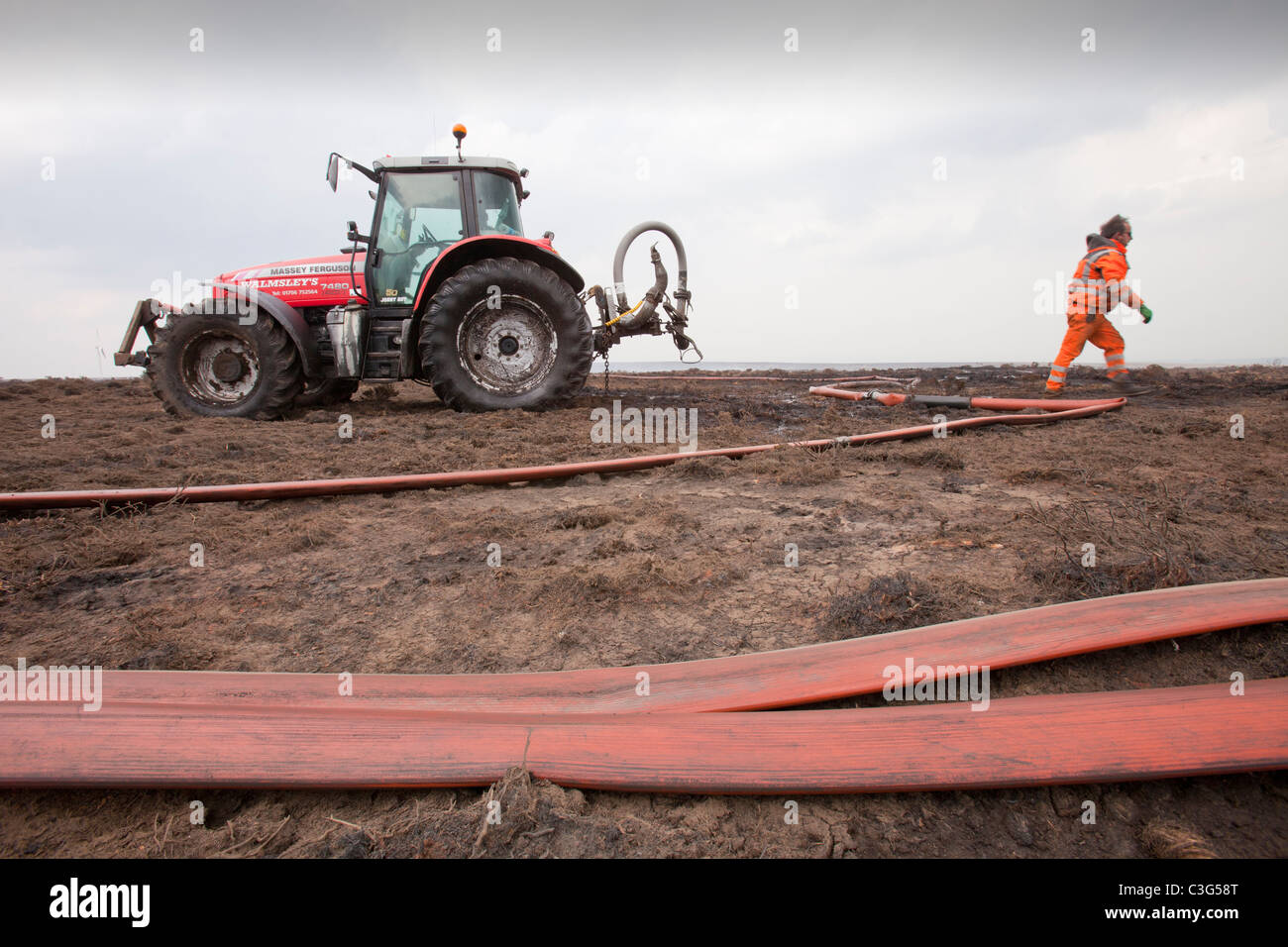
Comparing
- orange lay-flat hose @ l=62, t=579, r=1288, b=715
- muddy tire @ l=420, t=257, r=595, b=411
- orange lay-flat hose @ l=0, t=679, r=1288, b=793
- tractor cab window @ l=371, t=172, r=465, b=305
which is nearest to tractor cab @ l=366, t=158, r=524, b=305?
tractor cab window @ l=371, t=172, r=465, b=305

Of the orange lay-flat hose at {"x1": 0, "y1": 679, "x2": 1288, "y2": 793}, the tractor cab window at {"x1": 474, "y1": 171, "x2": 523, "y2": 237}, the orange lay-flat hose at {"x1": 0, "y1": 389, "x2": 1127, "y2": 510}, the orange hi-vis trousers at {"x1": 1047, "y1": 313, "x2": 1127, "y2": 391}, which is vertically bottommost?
the orange lay-flat hose at {"x1": 0, "y1": 679, "x2": 1288, "y2": 793}

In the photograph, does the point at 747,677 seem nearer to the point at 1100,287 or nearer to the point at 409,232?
the point at 409,232

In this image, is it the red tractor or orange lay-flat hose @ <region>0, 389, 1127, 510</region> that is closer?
orange lay-flat hose @ <region>0, 389, 1127, 510</region>

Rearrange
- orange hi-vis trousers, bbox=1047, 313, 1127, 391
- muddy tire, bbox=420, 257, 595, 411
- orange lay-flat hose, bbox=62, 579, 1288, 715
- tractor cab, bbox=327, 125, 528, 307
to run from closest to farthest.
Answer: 1. orange lay-flat hose, bbox=62, 579, 1288, 715
2. muddy tire, bbox=420, 257, 595, 411
3. tractor cab, bbox=327, 125, 528, 307
4. orange hi-vis trousers, bbox=1047, 313, 1127, 391

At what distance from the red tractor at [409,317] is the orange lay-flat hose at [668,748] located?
4.80 meters

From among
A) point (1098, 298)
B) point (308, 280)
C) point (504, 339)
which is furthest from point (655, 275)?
point (1098, 298)

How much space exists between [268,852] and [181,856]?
139 millimetres

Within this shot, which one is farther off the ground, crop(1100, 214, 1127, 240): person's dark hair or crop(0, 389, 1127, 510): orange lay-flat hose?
crop(1100, 214, 1127, 240): person's dark hair

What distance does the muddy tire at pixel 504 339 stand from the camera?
5.59 metres

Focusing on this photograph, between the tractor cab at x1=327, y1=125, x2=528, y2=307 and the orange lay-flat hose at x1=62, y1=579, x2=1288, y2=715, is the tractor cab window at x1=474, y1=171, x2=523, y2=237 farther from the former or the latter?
the orange lay-flat hose at x1=62, y1=579, x2=1288, y2=715

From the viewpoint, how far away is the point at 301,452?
425 centimetres

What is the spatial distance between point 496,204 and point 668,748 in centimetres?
608

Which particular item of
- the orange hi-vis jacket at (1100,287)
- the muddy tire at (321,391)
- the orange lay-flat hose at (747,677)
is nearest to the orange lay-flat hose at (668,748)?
the orange lay-flat hose at (747,677)

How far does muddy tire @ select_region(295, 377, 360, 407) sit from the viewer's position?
657cm
